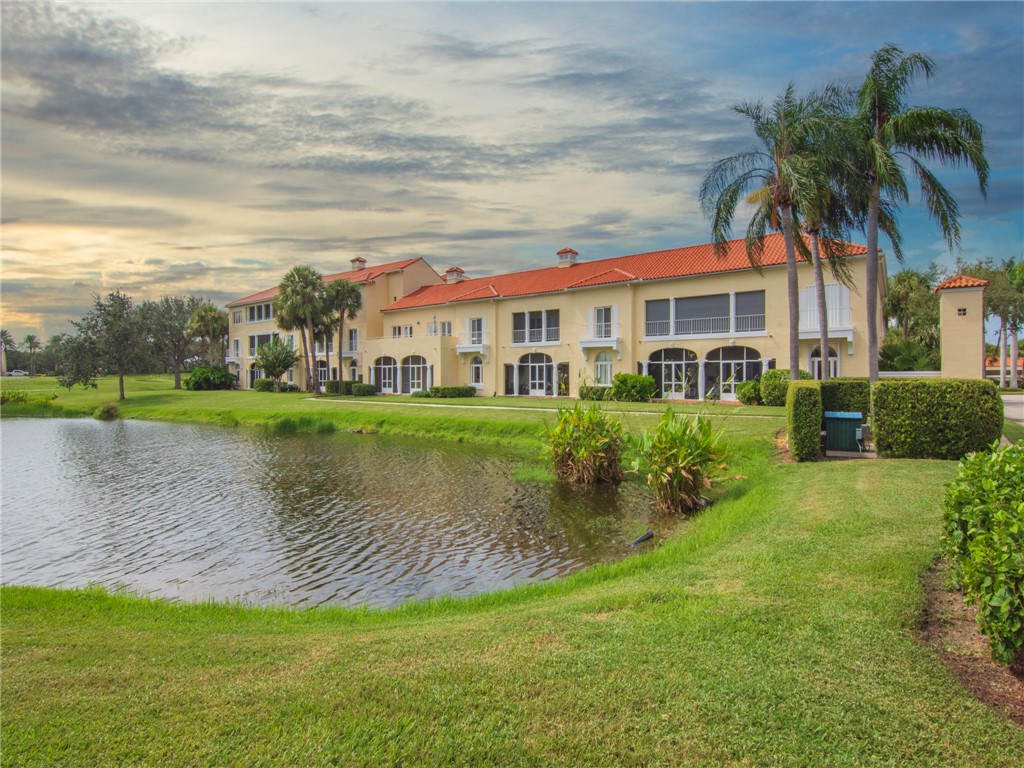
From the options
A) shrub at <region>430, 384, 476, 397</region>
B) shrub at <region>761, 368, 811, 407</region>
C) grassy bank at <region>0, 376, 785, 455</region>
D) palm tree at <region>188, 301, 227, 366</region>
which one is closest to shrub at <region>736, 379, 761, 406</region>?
shrub at <region>761, 368, 811, 407</region>

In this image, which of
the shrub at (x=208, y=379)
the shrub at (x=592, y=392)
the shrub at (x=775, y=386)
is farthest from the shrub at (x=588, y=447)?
the shrub at (x=208, y=379)

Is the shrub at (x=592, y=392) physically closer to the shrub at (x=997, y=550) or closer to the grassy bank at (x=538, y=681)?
the grassy bank at (x=538, y=681)

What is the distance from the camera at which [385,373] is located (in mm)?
51562

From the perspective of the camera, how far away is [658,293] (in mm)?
36906

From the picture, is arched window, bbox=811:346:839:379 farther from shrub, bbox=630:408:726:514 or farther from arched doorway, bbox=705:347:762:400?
shrub, bbox=630:408:726:514

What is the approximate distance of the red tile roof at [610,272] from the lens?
34188 millimetres

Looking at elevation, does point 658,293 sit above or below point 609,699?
above

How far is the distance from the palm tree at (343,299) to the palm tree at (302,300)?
92cm

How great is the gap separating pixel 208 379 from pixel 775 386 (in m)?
52.1

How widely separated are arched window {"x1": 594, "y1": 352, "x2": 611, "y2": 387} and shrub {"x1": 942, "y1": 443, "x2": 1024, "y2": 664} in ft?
108

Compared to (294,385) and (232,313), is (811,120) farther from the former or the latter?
(232,313)

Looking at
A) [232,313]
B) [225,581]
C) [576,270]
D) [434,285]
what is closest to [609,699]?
[225,581]

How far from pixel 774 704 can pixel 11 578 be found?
11.2m

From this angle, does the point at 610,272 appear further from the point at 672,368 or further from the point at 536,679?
the point at 536,679
